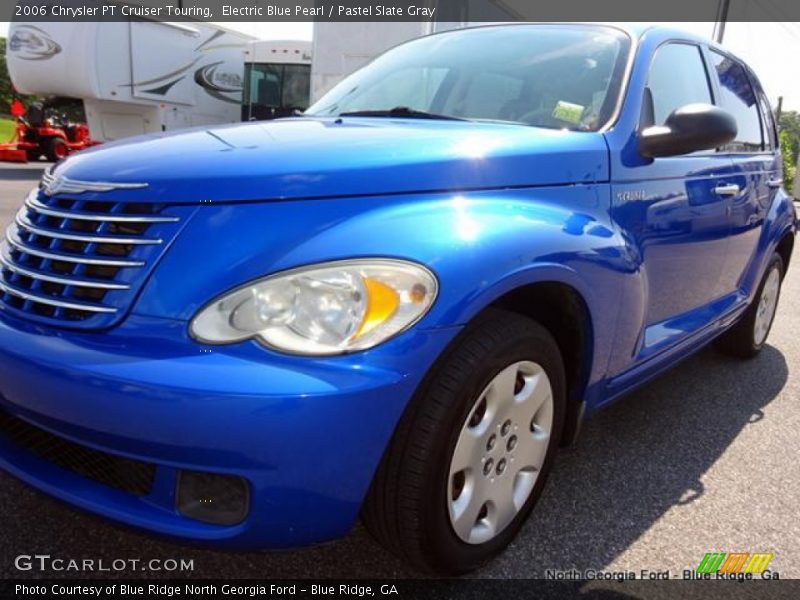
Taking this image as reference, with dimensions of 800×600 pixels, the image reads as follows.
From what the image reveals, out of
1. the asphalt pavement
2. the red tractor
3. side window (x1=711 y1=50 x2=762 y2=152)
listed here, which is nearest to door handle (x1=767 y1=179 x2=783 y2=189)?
side window (x1=711 y1=50 x2=762 y2=152)

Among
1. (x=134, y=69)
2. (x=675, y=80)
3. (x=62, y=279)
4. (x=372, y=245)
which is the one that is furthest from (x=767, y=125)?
(x=134, y=69)

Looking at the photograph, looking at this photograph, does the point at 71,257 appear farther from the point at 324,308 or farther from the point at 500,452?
the point at 500,452

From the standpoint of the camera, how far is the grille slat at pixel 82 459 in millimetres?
1588

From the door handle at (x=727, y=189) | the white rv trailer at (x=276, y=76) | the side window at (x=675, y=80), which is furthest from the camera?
the white rv trailer at (x=276, y=76)

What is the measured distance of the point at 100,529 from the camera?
2.08 m

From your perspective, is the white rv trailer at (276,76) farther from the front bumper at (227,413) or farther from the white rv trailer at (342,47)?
the front bumper at (227,413)

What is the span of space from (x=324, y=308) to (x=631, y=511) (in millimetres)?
1474

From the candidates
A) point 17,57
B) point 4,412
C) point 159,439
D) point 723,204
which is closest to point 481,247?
point 159,439

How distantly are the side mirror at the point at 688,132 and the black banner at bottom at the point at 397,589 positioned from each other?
4.60ft

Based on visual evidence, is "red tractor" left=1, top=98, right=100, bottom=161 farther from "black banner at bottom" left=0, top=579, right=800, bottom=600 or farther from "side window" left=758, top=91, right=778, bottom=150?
"black banner at bottom" left=0, top=579, right=800, bottom=600

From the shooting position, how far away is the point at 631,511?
238 centimetres

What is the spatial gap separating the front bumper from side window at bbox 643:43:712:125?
5.24 ft

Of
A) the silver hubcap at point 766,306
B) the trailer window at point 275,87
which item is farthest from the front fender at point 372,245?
the trailer window at point 275,87

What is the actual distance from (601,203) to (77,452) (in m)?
1.67
